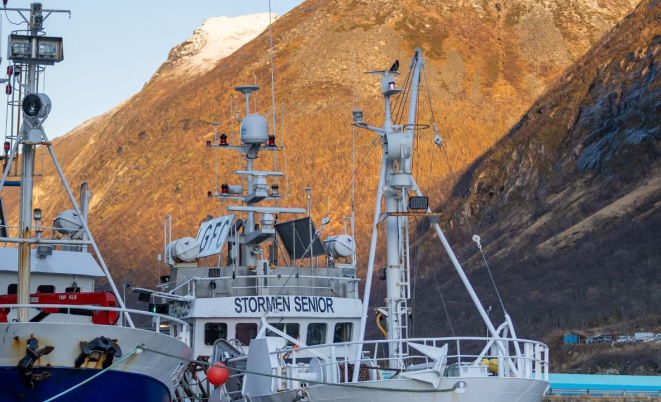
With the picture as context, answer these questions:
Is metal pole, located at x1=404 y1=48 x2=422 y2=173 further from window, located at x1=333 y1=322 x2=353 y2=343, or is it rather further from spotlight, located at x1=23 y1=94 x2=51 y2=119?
spotlight, located at x1=23 y1=94 x2=51 y2=119

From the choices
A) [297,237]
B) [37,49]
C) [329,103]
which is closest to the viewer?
[37,49]

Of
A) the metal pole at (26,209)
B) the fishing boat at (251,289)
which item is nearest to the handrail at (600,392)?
the fishing boat at (251,289)

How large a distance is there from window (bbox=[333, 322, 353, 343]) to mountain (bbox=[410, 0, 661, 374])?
790 inches

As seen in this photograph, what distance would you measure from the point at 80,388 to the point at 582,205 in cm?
6366

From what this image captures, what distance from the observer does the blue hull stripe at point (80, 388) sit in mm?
21594

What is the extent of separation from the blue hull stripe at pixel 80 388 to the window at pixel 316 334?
296 inches

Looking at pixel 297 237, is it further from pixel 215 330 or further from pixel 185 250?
pixel 215 330

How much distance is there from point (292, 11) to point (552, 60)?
3874 cm

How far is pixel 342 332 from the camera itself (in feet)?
101

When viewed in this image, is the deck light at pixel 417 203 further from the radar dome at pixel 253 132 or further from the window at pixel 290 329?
the radar dome at pixel 253 132

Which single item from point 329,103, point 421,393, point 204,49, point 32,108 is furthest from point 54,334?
point 204,49

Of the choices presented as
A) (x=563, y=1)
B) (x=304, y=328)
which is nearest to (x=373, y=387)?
(x=304, y=328)

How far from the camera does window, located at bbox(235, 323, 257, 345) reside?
30109mm

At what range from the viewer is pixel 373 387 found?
74.3ft
